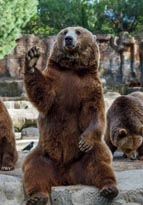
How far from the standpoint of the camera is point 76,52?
13.3 ft

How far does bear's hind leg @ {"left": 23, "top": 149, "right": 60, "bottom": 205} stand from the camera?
3.79 m

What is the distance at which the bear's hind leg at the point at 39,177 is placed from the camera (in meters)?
3.79

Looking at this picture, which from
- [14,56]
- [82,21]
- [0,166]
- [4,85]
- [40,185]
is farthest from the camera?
[82,21]

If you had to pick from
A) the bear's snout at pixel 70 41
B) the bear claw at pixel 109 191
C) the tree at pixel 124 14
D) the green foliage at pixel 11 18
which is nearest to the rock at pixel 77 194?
the bear claw at pixel 109 191

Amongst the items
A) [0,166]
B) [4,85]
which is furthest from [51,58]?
[4,85]

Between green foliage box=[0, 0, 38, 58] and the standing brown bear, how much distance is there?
18.5 metres

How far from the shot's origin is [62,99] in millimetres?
4090

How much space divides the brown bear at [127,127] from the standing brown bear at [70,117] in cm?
258

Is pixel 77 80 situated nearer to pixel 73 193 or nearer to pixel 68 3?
pixel 73 193

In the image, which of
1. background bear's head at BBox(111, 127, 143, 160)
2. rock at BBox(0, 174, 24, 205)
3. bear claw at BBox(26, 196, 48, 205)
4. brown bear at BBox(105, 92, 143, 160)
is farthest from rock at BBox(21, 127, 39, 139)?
bear claw at BBox(26, 196, 48, 205)

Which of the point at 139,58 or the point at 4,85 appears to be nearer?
the point at 4,85

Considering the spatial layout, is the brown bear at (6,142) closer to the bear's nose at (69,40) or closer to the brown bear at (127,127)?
the bear's nose at (69,40)

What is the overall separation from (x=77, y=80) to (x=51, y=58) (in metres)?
0.30

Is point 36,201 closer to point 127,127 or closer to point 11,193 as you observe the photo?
point 11,193
